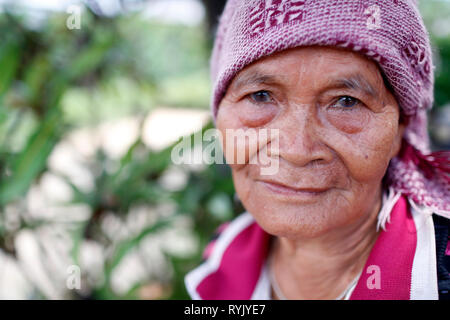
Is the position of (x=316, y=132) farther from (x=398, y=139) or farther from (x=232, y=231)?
(x=232, y=231)

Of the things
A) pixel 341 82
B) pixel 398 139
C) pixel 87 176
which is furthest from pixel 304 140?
pixel 87 176

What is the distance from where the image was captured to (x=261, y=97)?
3.01 feet

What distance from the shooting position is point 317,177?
2.82 feet

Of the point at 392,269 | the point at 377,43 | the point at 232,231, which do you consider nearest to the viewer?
the point at 377,43

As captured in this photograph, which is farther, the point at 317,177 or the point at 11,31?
the point at 11,31

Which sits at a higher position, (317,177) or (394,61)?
(394,61)

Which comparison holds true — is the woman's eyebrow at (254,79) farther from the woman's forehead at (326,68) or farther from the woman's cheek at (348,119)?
the woman's cheek at (348,119)

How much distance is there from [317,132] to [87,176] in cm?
142

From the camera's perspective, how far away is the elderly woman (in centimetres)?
81

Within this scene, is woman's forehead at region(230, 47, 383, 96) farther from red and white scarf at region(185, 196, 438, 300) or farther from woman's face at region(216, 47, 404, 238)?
red and white scarf at region(185, 196, 438, 300)

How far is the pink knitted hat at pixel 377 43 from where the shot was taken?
2.60ft
